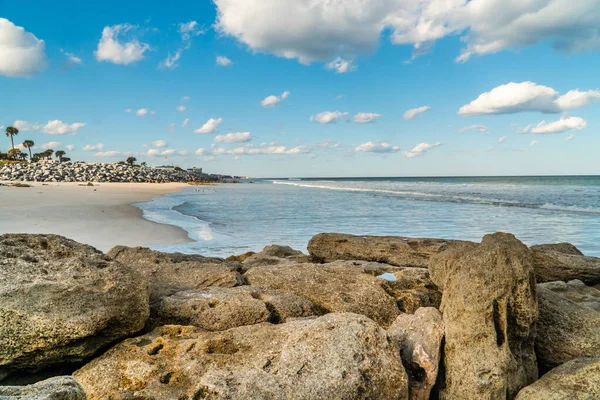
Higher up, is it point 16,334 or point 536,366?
point 16,334

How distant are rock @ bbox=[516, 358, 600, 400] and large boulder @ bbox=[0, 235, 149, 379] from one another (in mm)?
4194

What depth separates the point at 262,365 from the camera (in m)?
3.74

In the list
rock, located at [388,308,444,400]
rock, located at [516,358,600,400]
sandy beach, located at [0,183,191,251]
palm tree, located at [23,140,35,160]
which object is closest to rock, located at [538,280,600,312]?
rock, located at [516,358,600,400]

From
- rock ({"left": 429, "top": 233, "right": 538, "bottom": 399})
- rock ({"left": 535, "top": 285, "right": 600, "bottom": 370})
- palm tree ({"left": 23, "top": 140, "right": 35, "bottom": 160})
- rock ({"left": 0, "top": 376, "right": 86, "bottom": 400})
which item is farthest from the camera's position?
palm tree ({"left": 23, "top": 140, "right": 35, "bottom": 160})

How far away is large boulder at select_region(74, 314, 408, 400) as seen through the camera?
3.48 meters

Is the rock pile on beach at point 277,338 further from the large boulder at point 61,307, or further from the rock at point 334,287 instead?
the rock at point 334,287

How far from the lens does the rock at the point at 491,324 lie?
4082 millimetres

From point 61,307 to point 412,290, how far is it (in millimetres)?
4826

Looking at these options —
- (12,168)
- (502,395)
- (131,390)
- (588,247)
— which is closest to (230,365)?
(131,390)

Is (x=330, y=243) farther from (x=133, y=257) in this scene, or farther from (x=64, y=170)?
(x=64, y=170)

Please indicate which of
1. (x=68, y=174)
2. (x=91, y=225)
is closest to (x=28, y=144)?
(x=68, y=174)

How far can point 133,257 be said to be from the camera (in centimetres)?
838

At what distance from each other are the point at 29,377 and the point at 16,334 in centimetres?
60

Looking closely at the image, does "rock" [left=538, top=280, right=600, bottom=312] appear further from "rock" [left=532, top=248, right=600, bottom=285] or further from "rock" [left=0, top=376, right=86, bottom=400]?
"rock" [left=0, top=376, right=86, bottom=400]
